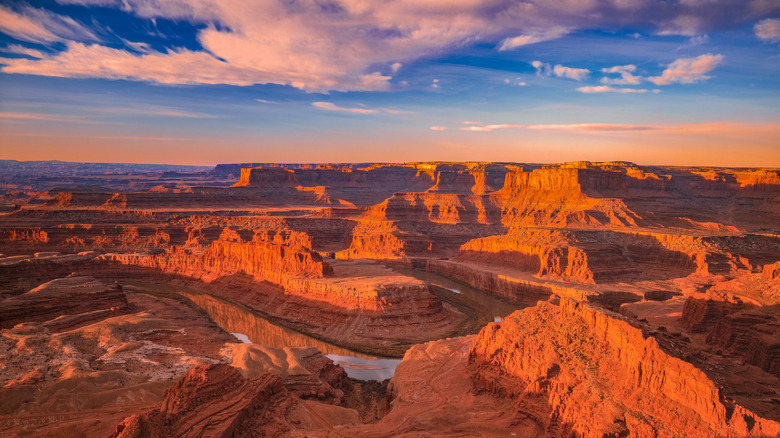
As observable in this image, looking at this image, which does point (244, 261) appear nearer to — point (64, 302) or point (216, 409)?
point (64, 302)

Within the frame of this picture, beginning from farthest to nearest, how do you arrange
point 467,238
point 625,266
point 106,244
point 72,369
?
point 467,238, point 106,244, point 625,266, point 72,369

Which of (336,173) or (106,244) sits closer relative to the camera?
(106,244)

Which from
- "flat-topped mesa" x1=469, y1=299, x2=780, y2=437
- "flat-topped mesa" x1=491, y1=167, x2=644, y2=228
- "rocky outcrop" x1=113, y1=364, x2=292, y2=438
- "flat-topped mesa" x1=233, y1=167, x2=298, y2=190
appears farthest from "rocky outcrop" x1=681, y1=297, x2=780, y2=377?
"flat-topped mesa" x1=233, y1=167, x2=298, y2=190

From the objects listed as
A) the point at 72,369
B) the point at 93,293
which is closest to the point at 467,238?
the point at 93,293

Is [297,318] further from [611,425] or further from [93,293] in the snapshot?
[611,425]

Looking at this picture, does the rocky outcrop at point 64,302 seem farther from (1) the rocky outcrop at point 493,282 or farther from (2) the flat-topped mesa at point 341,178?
(2) the flat-topped mesa at point 341,178

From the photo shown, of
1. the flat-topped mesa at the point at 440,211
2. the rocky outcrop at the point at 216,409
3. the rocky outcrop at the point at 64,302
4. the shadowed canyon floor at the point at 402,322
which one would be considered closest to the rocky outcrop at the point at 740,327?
the shadowed canyon floor at the point at 402,322

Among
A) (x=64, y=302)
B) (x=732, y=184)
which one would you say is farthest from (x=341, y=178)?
(x=64, y=302)

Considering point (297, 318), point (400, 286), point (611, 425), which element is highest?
point (611, 425)
